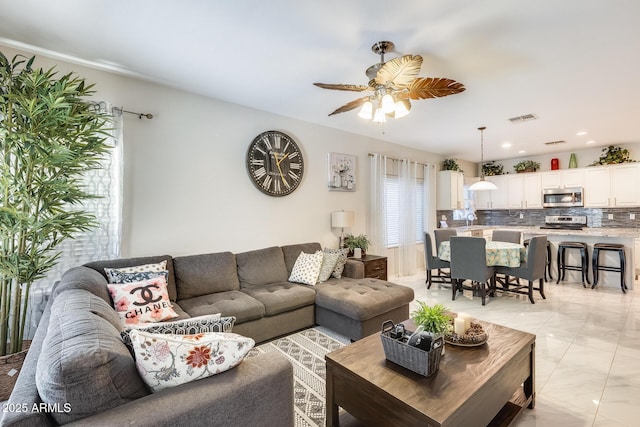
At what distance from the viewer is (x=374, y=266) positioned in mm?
4254

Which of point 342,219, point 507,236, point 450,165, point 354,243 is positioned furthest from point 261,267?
point 450,165

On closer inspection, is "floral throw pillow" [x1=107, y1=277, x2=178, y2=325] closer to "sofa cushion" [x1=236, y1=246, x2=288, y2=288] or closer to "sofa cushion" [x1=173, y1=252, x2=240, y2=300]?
"sofa cushion" [x1=173, y1=252, x2=240, y2=300]

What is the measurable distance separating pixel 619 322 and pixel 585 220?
397cm

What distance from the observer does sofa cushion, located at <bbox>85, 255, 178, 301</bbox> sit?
2.50m

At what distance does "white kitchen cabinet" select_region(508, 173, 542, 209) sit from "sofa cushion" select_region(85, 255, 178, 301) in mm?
7552

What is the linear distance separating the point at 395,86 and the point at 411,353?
191cm

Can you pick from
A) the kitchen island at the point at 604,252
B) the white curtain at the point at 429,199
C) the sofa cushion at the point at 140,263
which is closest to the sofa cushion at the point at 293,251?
the sofa cushion at the point at 140,263

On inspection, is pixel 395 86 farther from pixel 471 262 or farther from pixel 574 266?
pixel 574 266

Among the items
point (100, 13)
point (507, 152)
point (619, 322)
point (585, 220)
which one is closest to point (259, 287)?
point (100, 13)

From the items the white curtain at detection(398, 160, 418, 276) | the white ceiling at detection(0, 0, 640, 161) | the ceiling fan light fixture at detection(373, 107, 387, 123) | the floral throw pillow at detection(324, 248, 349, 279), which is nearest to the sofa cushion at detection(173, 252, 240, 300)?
the floral throw pillow at detection(324, 248, 349, 279)

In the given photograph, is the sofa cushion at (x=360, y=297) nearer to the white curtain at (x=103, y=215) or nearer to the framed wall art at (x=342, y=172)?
the framed wall art at (x=342, y=172)

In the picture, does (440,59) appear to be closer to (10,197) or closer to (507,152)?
(10,197)

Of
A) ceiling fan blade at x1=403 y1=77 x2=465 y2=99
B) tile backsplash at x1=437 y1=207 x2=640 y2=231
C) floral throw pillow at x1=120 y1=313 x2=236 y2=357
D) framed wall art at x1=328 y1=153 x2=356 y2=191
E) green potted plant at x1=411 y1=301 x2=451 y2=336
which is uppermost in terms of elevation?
ceiling fan blade at x1=403 y1=77 x2=465 y2=99

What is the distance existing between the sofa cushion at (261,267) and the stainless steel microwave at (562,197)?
6.39 metres
